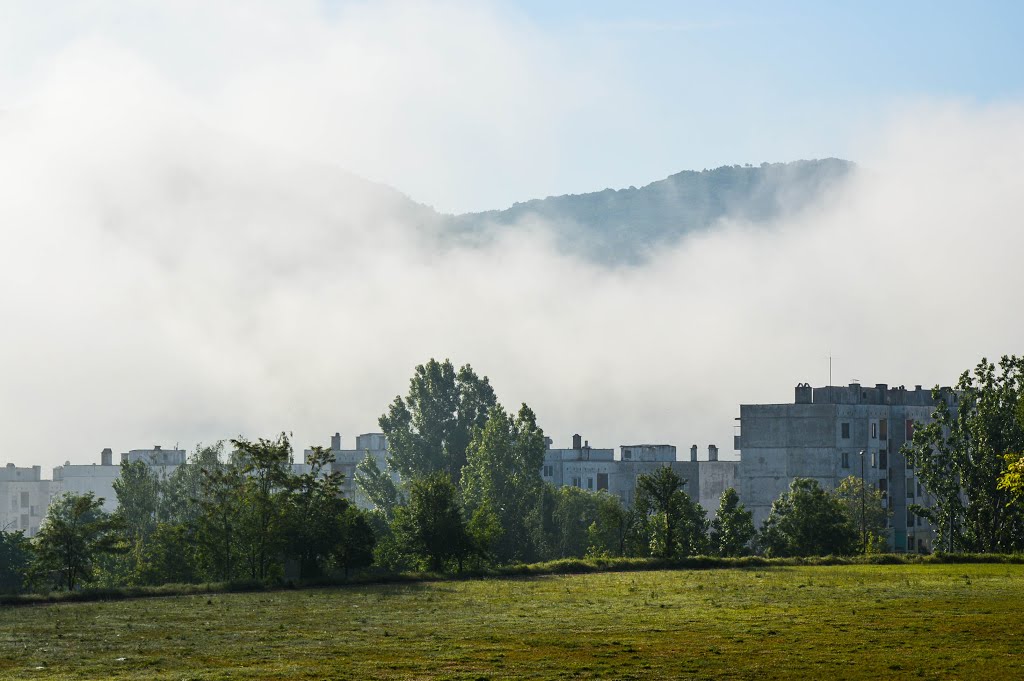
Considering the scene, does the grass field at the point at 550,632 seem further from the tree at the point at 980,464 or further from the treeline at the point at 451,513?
the tree at the point at 980,464

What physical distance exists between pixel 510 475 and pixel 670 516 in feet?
137

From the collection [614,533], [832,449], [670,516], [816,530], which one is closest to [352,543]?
[670,516]

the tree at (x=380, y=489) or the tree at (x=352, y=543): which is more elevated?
the tree at (x=380, y=489)

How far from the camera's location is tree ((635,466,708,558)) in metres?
93.7

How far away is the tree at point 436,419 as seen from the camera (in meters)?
158

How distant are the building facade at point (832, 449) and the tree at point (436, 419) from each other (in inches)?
1682

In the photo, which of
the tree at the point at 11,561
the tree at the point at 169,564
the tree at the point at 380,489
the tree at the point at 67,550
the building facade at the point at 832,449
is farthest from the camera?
the building facade at the point at 832,449

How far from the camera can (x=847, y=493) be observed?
158000 mm

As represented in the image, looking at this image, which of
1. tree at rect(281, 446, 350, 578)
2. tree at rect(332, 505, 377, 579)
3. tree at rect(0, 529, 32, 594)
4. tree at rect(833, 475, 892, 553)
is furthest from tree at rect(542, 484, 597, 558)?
tree at rect(332, 505, 377, 579)

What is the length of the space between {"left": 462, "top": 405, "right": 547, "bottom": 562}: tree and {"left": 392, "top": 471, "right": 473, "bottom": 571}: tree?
1786 inches

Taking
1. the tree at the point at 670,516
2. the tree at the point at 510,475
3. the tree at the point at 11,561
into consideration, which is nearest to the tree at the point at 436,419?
the tree at the point at 510,475

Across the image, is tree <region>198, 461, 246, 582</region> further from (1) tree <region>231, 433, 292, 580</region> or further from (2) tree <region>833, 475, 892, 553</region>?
(2) tree <region>833, 475, 892, 553</region>

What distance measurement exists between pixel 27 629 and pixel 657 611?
2273 centimetres

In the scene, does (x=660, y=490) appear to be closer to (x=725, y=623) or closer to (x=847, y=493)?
(x=725, y=623)
